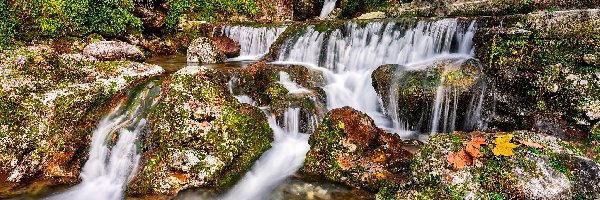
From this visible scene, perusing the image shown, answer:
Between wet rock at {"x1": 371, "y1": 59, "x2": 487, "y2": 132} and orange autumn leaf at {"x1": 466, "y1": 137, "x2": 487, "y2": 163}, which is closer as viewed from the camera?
orange autumn leaf at {"x1": 466, "y1": 137, "x2": 487, "y2": 163}

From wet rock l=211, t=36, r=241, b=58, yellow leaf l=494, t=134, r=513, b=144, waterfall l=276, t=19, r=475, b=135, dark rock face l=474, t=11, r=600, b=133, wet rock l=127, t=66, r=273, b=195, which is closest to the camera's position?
yellow leaf l=494, t=134, r=513, b=144

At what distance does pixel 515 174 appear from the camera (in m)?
4.32

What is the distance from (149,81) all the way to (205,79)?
1910mm

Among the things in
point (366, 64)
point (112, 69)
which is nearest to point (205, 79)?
point (112, 69)

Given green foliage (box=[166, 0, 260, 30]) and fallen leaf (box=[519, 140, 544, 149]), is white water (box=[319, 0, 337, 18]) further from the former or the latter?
fallen leaf (box=[519, 140, 544, 149])

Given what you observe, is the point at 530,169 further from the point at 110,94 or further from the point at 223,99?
the point at 110,94

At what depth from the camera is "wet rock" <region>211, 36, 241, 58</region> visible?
13.8 meters

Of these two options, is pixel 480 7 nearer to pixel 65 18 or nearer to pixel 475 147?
pixel 475 147

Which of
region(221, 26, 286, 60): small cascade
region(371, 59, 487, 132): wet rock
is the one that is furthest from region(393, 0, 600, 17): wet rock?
region(221, 26, 286, 60): small cascade

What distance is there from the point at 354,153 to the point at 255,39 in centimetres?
913

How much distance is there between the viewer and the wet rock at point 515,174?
4199mm

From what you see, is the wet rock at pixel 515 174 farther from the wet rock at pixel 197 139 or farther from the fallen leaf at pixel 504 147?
the wet rock at pixel 197 139

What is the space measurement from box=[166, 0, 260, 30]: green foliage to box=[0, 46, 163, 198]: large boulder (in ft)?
26.1

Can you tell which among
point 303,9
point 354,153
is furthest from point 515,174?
point 303,9
